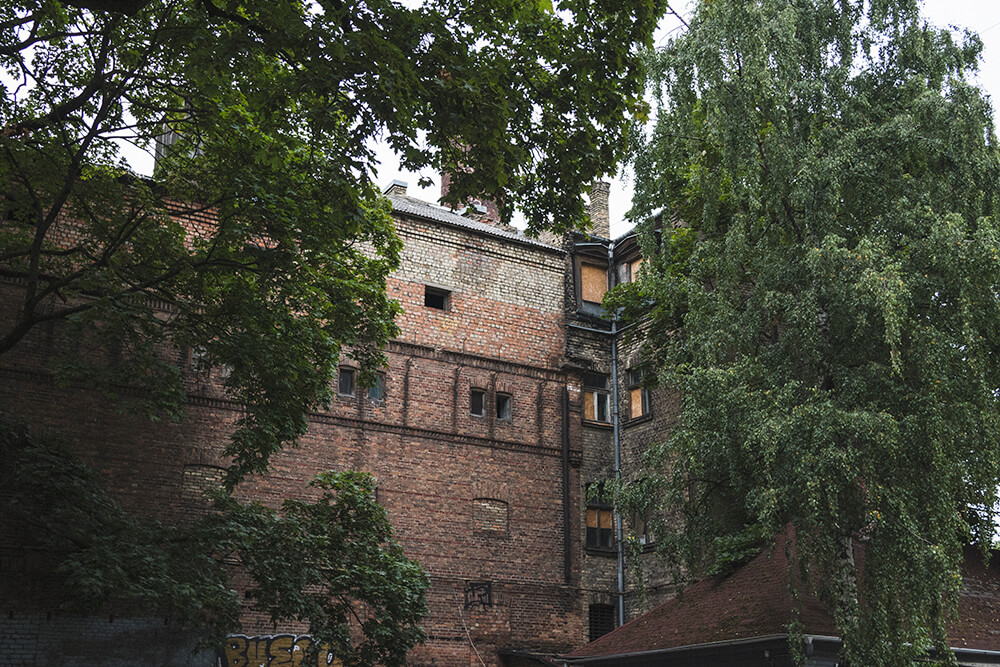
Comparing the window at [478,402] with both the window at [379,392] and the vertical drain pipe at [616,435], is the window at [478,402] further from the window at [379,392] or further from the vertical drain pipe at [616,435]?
the vertical drain pipe at [616,435]

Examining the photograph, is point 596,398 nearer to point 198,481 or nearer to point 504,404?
point 504,404

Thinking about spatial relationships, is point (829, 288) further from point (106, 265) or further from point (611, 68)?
point (106, 265)

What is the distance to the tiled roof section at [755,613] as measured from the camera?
14503 millimetres

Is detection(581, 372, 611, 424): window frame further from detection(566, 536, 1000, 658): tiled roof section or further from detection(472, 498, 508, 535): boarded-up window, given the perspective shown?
detection(566, 536, 1000, 658): tiled roof section

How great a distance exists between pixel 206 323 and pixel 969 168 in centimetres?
1183

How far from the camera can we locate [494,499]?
2286 centimetres

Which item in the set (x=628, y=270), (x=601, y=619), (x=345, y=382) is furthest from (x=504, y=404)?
(x=601, y=619)

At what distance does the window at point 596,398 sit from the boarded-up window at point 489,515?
392cm

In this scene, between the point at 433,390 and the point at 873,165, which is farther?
the point at 433,390

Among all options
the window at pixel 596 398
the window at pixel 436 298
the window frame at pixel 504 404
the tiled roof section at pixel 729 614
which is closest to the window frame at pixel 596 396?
the window at pixel 596 398

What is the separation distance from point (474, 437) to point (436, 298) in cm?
376

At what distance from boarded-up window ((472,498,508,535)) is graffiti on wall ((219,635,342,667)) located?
16.3ft

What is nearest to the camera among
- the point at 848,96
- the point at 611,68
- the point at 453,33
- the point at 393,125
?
the point at 393,125

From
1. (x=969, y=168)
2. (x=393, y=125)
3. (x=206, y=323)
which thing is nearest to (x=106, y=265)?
(x=206, y=323)
